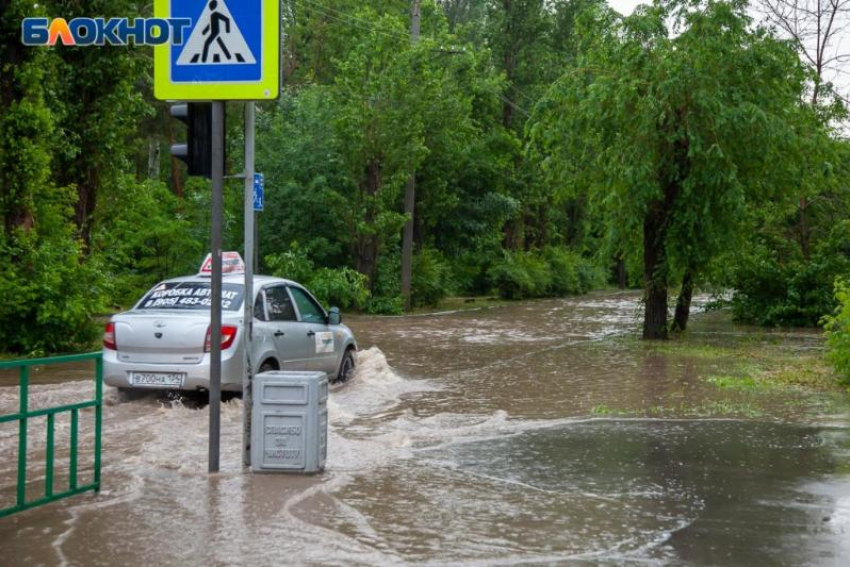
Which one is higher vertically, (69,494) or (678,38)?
(678,38)

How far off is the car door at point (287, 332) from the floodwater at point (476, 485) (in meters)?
0.75

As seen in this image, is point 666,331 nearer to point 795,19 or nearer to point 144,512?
point 795,19

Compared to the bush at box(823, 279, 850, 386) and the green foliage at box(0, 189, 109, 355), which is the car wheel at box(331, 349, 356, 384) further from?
the bush at box(823, 279, 850, 386)

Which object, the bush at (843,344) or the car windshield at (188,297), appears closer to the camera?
the car windshield at (188,297)

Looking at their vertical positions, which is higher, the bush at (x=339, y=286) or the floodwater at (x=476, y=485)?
the bush at (x=339, y=286)

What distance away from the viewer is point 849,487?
Result: 8.29m

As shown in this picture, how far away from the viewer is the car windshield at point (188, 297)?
499 inches

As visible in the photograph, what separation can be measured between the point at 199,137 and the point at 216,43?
719mm

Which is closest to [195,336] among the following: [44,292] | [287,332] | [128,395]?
[128,395]

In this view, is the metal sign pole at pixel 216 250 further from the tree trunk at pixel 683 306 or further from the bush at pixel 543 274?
the bush at pixel 543 274

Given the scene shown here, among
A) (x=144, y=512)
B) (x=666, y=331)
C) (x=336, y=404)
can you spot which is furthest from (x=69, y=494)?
(x=666, y=331)

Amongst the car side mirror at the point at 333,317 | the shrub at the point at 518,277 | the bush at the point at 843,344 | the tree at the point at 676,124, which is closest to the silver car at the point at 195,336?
the car side mirror at the point at 333,317

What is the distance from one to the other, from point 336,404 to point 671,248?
11307mm

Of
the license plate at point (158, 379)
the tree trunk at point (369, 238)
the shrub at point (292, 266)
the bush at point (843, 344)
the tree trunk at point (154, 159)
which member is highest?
the tree trunk at point (154, 159)
